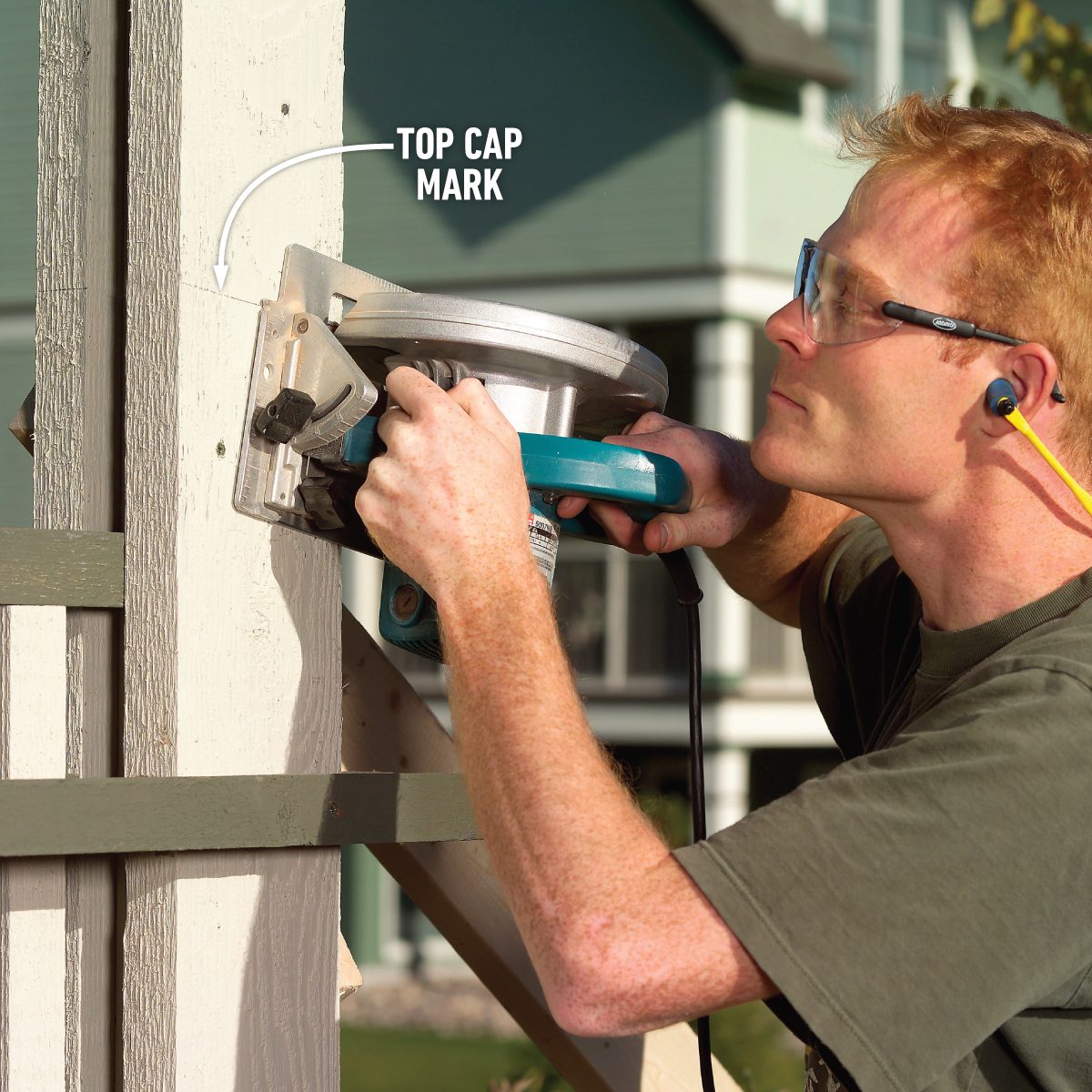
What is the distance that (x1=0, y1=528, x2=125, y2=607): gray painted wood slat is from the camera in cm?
140

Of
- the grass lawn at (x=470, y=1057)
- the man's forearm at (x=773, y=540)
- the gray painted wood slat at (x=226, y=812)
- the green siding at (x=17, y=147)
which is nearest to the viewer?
the gray painted wood slat at (x=226, y=812)

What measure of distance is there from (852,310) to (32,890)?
1.11 metres

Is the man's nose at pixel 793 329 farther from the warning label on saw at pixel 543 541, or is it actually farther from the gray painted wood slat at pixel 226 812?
the gray painted wood slat at pixel 226 812

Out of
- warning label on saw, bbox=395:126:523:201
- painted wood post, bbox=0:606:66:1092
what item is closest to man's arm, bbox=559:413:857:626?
warning label on saw, bbox=395:126:523:201

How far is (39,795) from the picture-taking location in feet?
Answer: 4.41

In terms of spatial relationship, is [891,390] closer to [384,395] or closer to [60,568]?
[384,395]

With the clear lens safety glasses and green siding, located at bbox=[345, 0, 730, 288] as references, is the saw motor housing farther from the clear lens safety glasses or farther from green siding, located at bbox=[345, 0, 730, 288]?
green siding, located at bbox=[345, 0, 730, 288]

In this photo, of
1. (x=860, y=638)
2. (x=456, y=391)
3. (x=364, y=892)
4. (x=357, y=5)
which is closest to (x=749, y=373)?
(x=357, y=5)

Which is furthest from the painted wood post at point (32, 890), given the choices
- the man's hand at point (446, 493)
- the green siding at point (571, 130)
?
the green siding at point (571, 130)

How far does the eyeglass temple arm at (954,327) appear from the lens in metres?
1.71

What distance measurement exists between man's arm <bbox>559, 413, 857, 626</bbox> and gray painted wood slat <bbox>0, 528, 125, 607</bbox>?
56 cm

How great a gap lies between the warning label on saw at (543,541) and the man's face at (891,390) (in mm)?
274

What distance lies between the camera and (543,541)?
174cm

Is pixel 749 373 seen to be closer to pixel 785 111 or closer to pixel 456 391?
pixel 785 111
